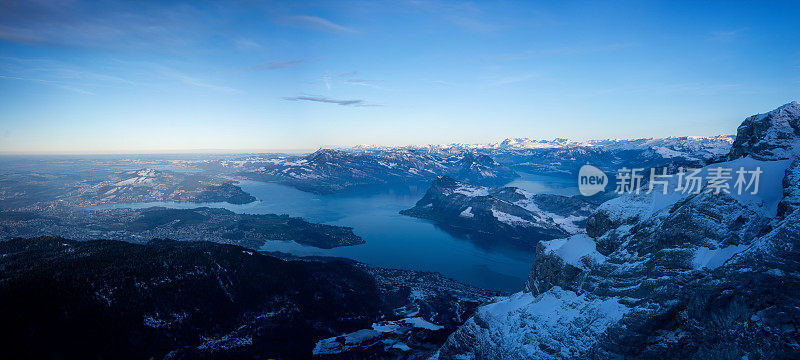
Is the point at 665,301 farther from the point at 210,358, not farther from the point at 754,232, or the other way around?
the point at 210,358

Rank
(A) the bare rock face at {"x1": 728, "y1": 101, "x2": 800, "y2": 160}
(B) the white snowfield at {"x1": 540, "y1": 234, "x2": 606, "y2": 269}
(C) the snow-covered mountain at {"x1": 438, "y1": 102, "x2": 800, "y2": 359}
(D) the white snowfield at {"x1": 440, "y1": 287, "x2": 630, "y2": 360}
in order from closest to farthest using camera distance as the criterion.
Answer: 1. (C) the snow-covered mountain at {"x1": 438, "y1": 102, "x2": 800, "y2": 359}
2. (D) the white snowfield at {"x1": 440, "y1": 287, "x2": 630, "y2": 360}
3. (A) the bare rock face at {"x1": 728, "y1": 101, "x2": 800, "y2": 160}
4. (B) the white snowfield at {"x1": 540, "y1": 234, "x2": 606, "y2": 269}

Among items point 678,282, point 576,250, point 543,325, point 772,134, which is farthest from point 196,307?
point 772,134

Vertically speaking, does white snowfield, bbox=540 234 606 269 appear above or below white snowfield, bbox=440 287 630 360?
above

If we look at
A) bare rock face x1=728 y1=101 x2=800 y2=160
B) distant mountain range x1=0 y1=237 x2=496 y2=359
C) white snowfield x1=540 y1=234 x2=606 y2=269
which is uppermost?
bare rock face x1=728 y1=101 x2=800 y2=160

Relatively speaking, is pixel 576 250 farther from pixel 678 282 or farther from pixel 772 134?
pixel 772 134

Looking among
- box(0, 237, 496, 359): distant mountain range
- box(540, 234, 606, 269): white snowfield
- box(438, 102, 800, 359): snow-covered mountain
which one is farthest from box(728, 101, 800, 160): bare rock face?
box(0, 237, 496, 359): distant mountain range

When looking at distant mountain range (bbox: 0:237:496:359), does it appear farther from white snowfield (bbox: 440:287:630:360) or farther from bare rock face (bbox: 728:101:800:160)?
bare rock face (bbox: 728:101:800:160)

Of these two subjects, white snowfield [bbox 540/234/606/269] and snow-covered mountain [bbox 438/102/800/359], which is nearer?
snow-covered mountain [bbox 438/102/800/359]

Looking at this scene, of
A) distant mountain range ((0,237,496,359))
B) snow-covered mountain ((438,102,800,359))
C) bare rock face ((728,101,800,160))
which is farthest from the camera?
distant mountain range ((0,237,496,359))

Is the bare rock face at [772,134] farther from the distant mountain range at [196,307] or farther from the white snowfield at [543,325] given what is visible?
the distant mountain range at [196,307]

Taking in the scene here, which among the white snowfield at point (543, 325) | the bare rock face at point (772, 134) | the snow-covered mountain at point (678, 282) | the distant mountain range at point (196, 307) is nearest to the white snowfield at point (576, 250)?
the snow-covered mountain at point (678, 282)
